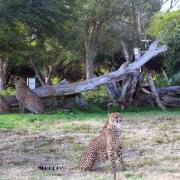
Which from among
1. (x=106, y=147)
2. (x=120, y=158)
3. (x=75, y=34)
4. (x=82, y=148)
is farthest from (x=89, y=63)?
(x=106, y=147)

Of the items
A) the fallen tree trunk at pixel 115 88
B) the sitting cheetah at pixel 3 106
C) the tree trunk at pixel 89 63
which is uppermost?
the tree trunk at pixel 89 63

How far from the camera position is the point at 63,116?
55.0 feet

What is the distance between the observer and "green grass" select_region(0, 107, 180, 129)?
14.7 meters

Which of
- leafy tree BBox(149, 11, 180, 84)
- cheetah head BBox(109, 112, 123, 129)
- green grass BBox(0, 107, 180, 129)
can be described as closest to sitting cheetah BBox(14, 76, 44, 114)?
green grass BBox(0, 107, 180, 129)

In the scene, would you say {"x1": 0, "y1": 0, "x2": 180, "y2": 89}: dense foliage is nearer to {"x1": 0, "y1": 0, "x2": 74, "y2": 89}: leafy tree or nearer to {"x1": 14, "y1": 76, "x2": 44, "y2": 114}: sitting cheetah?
{"x1": 0, "y1": 0, "x2": 74, "y2": 89}: leafy tree

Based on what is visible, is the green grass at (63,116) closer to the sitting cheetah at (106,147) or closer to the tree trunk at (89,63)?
the sitting cheetah at (106,147)

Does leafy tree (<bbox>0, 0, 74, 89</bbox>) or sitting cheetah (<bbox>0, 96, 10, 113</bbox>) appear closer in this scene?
leafy tree (<bbox>0, 0, 74, 89</bbox>)

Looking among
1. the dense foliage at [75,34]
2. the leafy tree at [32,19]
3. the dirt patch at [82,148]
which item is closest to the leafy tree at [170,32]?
the dense foliage at [75,34]

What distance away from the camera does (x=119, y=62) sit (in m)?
40.4

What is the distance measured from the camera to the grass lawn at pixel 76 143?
811cm

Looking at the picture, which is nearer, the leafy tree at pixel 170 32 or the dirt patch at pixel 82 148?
the dirt patch at pixel 82 148

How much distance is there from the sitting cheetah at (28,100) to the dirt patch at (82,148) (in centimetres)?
317

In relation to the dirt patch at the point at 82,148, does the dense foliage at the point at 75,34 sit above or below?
above

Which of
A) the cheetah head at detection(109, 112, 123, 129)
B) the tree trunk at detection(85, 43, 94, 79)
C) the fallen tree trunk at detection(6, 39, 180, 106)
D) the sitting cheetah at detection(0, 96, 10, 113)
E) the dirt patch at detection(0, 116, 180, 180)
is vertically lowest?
the dirt patch at detection(0, 116, 180, 180)
